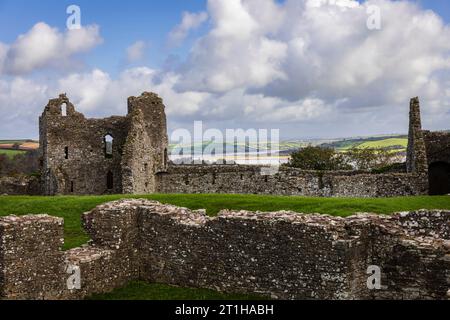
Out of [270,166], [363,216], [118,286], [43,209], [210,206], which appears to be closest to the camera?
[363,216]

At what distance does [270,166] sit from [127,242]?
26.7 metres

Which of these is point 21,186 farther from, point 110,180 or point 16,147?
point 16,147

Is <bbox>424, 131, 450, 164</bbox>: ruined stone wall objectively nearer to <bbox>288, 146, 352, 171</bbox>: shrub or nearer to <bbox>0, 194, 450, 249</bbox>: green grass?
<bbox>0, 194, 450, 249</bbox>: green grass

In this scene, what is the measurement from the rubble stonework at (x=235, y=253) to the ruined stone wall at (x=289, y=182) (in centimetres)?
1941

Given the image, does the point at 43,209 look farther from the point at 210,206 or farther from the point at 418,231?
the point at 418,231

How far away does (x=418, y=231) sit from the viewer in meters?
17.2

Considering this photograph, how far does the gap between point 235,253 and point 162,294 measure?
284 centimetres

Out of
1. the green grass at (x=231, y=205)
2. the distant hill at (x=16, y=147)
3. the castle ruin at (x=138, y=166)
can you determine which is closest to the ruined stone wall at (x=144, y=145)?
the castle ruin at (x=138, y=166)

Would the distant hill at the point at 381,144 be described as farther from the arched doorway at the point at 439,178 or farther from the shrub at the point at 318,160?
the arched doorway at the point at 439,178

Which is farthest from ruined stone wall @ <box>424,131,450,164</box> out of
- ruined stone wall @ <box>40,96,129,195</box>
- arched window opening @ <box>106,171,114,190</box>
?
arched window opening @ <box>106,171,114,190</box>

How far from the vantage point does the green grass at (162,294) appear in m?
17.2

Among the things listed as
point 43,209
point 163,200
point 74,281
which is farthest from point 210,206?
point 74,281

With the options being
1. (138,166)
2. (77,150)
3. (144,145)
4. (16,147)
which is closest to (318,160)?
(144,145)
